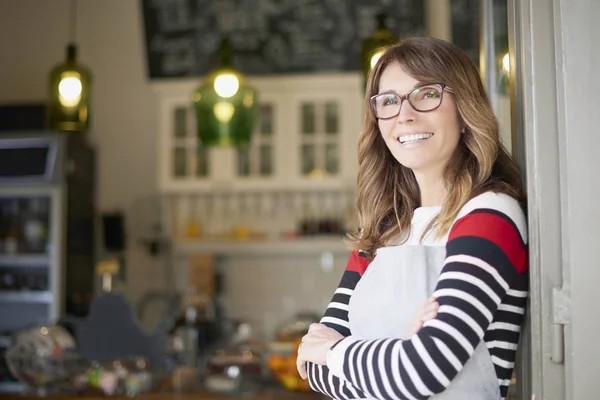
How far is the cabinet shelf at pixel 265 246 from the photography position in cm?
537

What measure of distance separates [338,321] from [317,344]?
104 mm

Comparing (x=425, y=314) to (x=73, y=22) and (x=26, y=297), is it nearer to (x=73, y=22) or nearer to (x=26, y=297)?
(x=26, y=297)

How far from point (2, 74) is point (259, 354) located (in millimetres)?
3868

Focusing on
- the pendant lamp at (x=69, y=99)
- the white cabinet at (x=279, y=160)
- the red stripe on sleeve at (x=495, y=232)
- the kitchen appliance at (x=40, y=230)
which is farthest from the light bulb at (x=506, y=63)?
the kitchen appliance at (x=40, y=230)

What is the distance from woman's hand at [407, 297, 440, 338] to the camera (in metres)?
1.16

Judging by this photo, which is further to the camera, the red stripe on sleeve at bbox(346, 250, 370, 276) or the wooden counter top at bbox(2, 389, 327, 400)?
the wooden counter top at bbox(2, 389, 327, 400)

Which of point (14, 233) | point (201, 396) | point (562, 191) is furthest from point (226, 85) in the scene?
point (14, 233)

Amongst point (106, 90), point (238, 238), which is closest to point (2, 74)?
point (106, 90)

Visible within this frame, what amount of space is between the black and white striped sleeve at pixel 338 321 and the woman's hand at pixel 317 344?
0.08 ft

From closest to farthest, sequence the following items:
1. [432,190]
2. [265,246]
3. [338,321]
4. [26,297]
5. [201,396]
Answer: [432,190]
[338,321]
[201,396]
[26,297]
[265,246]

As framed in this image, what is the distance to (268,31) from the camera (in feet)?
18.0

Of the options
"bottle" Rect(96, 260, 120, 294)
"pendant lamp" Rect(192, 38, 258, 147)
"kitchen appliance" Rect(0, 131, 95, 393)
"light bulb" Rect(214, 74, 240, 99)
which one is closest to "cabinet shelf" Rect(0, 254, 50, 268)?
"kitchen appliance" Rect(0, 131, 95, 393)

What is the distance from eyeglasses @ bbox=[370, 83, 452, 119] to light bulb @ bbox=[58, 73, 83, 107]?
7.61 ft

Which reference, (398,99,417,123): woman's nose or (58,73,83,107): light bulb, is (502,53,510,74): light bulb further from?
(58,73,83,107): light bulb
